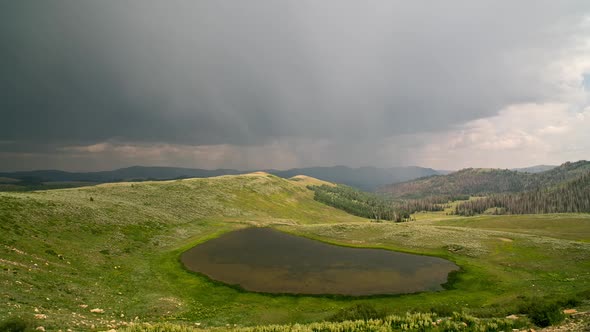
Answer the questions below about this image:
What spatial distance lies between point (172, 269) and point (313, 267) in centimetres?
2911

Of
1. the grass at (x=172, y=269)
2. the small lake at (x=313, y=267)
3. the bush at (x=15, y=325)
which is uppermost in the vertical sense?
the bush at (x=15, y=325)

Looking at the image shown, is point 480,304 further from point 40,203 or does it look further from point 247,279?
point 40,203

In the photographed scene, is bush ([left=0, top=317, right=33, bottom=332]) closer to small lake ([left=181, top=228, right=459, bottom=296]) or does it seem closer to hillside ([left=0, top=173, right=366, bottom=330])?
hillside ([left=0, top=173, right=366, bottom=330])

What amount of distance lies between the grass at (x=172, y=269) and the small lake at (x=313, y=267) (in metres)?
3.37

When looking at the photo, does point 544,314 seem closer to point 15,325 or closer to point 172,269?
point 15,325

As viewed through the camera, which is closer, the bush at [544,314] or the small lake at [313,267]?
the bush at [544,314]

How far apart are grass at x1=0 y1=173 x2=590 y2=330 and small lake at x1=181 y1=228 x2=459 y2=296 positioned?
11.0 feet

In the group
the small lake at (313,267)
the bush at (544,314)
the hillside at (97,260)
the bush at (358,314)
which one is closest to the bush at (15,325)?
the hillside at (97,260)

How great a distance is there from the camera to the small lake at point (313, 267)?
50188 millimetres

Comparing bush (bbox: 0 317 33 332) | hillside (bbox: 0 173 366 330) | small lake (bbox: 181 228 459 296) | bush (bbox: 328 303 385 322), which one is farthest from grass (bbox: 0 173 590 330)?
small lake (bbox: 181 228 459 296)

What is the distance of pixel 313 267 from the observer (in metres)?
61.6

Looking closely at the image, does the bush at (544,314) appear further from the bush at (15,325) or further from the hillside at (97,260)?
the bush at (15,325)

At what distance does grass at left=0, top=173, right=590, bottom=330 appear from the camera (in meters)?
34.4

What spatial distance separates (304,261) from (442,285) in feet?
94.0
